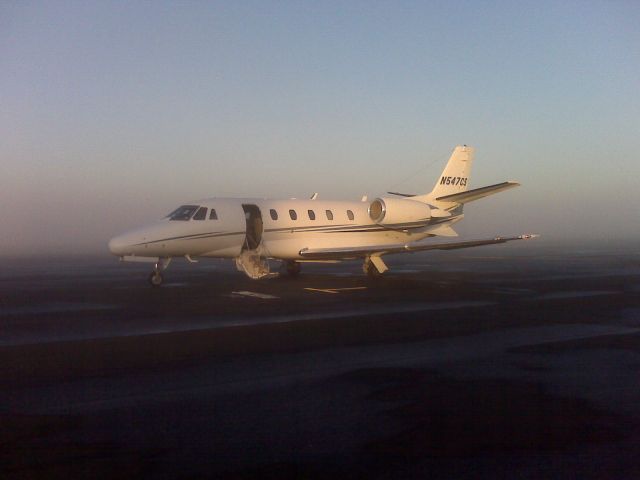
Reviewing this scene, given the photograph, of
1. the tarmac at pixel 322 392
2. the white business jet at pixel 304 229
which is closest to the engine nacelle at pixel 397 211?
the white business jet at pixel 304 229

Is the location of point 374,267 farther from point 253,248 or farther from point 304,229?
point 253,248

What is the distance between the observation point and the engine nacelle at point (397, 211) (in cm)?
2573

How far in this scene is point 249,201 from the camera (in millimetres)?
23516

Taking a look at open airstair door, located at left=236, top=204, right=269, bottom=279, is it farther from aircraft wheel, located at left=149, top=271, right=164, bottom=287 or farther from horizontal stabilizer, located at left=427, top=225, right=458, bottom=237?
horizontal stabilizer, located at left=427, top=225, right=458, bottom=237

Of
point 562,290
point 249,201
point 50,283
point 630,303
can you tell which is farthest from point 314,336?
point 50,283

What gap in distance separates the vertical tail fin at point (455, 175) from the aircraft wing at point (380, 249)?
6.52 metres

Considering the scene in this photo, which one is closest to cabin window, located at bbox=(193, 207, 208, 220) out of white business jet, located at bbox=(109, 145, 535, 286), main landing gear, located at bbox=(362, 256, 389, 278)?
white business jet, located at bbox=(109, 145, 535, 286)

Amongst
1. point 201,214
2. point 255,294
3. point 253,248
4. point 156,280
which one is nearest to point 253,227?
point 253,248

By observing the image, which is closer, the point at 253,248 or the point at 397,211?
the point at 253,248

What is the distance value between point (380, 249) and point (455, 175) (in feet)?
27.4

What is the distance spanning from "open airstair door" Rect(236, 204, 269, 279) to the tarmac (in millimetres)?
8092

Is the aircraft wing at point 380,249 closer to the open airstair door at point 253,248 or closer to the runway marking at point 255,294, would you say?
the open airstair door at point 253,248

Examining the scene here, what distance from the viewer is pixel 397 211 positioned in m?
25.8

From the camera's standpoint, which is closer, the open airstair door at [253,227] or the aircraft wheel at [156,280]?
the aircraft wheel at [156,280]
